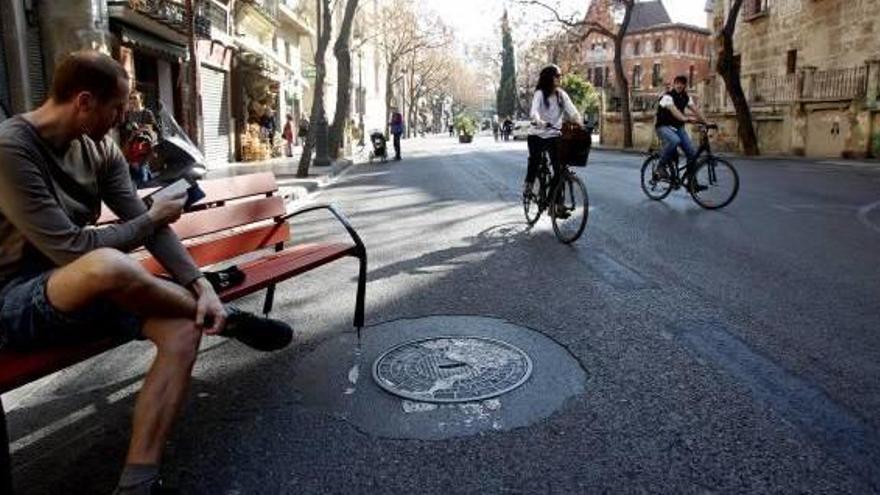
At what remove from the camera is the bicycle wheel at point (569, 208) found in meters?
7.69

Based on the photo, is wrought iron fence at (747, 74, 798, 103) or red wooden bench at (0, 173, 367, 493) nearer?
red wooden bench at (0, 173, 367, 493)

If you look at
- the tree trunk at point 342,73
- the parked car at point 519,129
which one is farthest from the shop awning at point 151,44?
the parked car at point 519,129

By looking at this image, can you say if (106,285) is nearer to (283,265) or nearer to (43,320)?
(43,320)

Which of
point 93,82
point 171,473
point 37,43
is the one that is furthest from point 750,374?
point 37,43

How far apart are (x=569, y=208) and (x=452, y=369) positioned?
4535mm

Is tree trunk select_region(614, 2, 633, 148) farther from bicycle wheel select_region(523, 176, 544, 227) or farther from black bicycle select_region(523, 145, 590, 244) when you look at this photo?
black bicycle select_region(523, 145, 590, 244)

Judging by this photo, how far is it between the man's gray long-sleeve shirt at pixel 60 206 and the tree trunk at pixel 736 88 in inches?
955

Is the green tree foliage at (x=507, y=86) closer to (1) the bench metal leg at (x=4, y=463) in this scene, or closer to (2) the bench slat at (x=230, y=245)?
(2) the bench slat at (x=230, y=245)

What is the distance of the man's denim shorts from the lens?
8.50 feet

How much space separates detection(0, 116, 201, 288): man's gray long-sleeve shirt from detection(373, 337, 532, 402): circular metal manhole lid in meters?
1.20

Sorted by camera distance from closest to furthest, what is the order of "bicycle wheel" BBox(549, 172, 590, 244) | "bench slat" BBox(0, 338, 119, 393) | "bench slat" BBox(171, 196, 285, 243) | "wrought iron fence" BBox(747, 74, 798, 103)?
"bench slat" BBox(0, 338, 119, 393), "bench slat" BBox(171, 196, 285, 243), "bicycle wheel" BBox(549, 172, 590, 244), "wrought iron fence" BBox(747, 74, 798, 103)

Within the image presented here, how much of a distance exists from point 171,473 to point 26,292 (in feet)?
2.85

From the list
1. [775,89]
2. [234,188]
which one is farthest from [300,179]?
[775,89]

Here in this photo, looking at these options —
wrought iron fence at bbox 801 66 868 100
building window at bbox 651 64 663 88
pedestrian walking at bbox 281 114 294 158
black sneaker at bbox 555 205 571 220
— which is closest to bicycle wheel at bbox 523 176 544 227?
black sneaker at bbox 555 205 571 220
